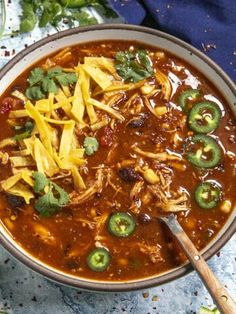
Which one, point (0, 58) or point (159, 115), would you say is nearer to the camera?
point (159, 115)

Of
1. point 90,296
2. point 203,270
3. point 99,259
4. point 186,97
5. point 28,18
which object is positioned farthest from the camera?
point 28,18

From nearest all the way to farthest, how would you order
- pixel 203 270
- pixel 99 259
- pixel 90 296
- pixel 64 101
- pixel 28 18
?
pixel 203 270 → pixel 99 259 → pixel 64 101 → pixel 90 296 → pixel 28 18

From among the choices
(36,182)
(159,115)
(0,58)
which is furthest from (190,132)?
(0,58)

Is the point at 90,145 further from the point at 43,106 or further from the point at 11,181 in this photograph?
the point at 11,181

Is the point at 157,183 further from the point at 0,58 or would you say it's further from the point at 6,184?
the point at 0,58

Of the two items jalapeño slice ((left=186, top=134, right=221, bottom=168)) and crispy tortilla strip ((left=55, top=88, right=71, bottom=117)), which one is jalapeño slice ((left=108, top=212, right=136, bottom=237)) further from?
crispy tortilla strip ((left=55, top=88, right=71, bottom=117))

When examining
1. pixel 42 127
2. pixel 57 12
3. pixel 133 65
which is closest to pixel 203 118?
pixel 133 65

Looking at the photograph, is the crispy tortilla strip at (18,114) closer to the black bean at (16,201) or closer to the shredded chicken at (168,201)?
the black bean at (16,201)
